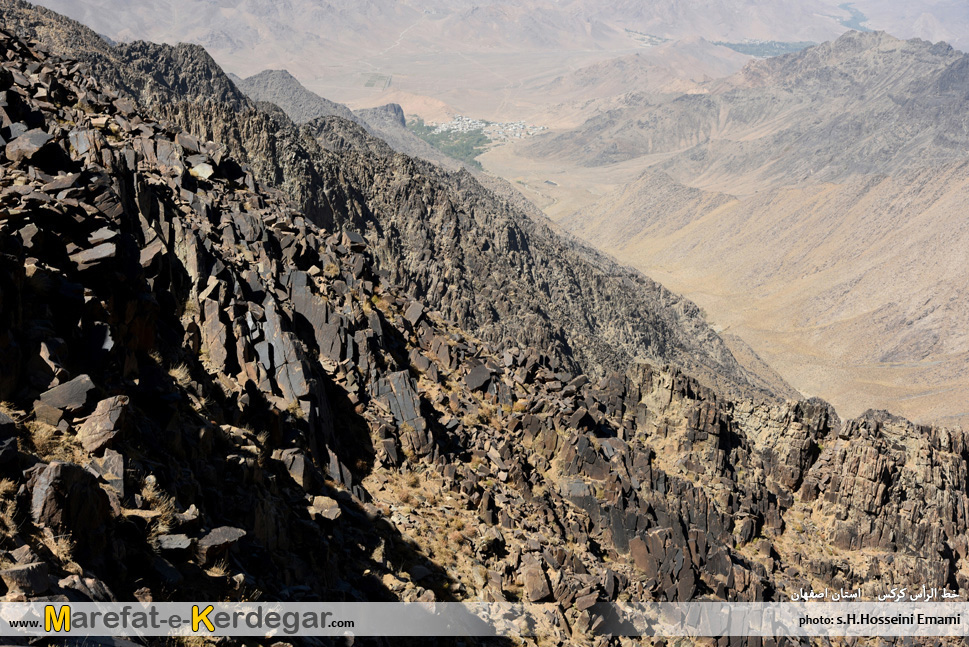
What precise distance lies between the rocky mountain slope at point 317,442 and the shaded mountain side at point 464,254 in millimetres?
19455

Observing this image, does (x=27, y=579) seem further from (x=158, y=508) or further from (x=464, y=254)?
(x=464, y=254)

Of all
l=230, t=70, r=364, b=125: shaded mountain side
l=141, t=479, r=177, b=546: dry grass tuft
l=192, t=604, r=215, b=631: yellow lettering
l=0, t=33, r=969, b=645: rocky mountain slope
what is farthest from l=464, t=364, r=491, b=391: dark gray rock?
l=230, t=70, r=364, b=125: shaded mountain side

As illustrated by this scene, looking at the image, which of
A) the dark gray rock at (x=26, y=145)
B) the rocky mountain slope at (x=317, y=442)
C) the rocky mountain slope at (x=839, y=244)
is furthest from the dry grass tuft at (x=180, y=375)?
the rocky mountain slope at (x=839, y=244)

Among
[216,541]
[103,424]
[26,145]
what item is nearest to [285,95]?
[26,145]

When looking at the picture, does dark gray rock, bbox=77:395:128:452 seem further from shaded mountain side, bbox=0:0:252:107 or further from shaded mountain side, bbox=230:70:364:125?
shaded mountain side, bbox=230:70:364:125

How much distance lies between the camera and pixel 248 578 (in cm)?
916

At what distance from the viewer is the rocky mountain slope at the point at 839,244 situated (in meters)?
89.7

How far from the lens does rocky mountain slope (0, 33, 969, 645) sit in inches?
343

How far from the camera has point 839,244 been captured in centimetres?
11931

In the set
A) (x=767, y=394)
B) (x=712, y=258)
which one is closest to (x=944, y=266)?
(x=712, y=258)

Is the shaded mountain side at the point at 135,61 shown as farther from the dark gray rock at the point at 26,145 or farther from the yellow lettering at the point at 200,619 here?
the yellow lettering at the point at 200,619

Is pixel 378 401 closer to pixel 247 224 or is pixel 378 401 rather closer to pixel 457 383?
pixel 457 383

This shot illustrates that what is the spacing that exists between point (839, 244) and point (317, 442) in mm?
120358

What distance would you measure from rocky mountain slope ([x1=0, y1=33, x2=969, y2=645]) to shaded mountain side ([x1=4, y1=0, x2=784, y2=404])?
19.5 metres
